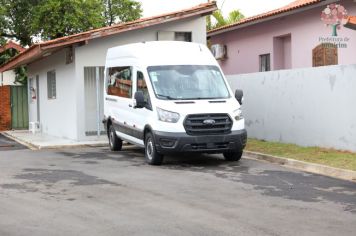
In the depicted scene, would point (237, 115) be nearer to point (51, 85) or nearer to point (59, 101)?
point (59, 101)

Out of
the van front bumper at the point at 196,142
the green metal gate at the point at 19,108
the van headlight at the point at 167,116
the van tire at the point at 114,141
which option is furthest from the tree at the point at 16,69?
the van front bumper at the point at 196,142

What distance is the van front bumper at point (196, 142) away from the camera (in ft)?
38.0

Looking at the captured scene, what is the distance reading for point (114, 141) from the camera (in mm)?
15188

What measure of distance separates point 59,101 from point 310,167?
10789 mm

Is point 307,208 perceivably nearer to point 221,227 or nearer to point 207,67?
point 221,227

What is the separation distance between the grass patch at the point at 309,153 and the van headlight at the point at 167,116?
269 centimetres

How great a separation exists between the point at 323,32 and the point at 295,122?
14.5 feet

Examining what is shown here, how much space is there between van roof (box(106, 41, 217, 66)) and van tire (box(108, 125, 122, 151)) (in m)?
2.41

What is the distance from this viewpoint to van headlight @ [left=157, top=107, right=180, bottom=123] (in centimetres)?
1163

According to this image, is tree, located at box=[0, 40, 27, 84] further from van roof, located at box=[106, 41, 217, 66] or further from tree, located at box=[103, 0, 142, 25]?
van roof, located at box=[106, 41, 217, 66]

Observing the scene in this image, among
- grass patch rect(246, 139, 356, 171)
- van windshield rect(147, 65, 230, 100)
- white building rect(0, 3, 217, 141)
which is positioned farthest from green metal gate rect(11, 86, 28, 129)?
van windshield rect(147, 65, 230, 100)

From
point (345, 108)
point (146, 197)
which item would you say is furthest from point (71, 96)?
point (146, 197)

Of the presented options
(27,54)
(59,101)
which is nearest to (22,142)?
(59,101)

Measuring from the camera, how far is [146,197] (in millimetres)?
8500
